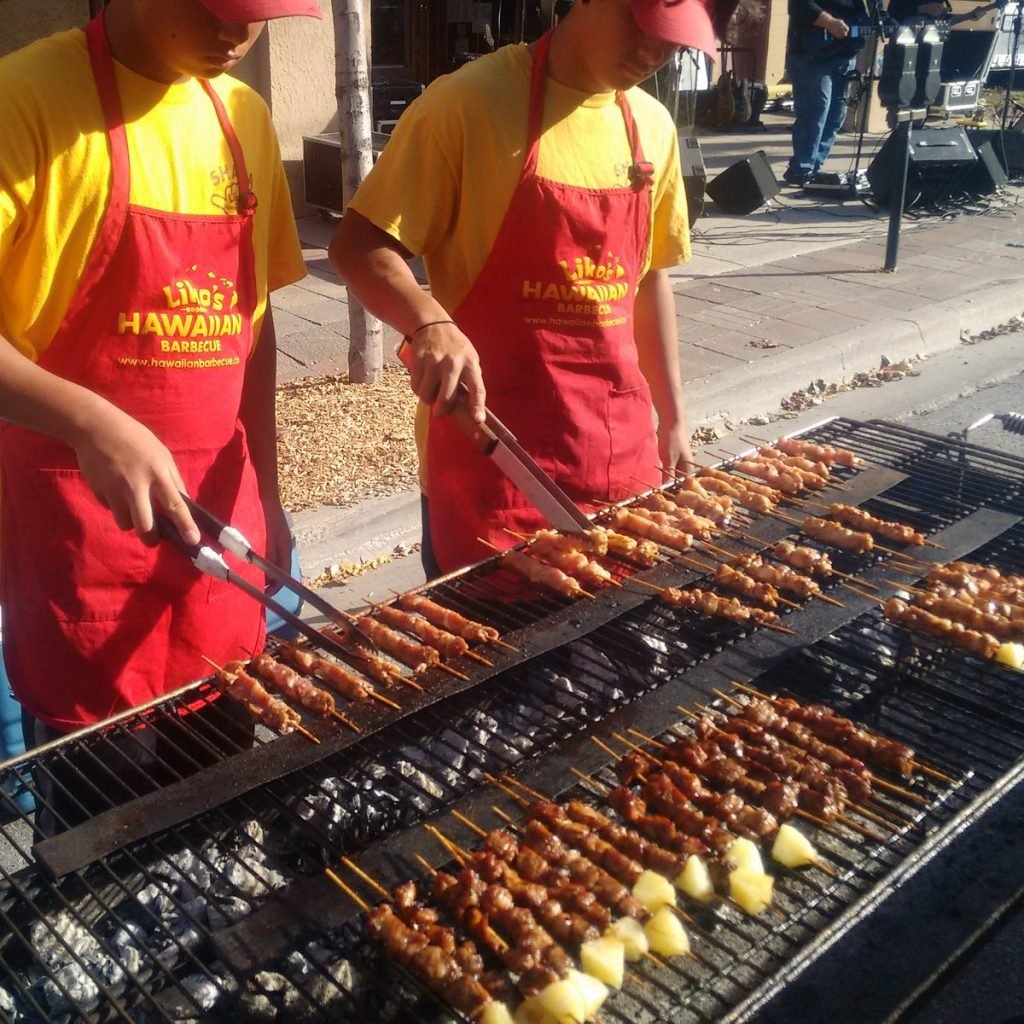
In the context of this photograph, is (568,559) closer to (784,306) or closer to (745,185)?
(784,306)

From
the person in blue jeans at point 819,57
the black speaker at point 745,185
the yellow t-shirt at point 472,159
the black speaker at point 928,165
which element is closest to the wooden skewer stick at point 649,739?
the yellow t-shirt at point 472,159

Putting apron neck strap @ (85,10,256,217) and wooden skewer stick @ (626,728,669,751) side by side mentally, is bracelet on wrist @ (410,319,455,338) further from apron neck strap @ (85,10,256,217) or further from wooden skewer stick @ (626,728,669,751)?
wooden skewer stick @ (626,728,669,751)

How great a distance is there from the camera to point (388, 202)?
2941 mm

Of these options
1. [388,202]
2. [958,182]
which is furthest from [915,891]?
[958,182]

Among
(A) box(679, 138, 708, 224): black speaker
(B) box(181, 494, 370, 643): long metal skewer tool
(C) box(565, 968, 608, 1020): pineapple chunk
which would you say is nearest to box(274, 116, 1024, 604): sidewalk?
(A) box(679, 138, 708, 224): black speaker

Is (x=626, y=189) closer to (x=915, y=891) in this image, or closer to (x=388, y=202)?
(x=388, y=202)

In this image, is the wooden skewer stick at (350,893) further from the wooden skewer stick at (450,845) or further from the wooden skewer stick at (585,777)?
the wooden skewer stick at (585,777)

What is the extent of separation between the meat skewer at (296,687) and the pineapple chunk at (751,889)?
86 centimetres

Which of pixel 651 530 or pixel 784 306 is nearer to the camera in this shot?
pixel 651 530

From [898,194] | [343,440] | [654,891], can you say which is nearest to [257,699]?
[654,891]

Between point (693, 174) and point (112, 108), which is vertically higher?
point (112, 108)

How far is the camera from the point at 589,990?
78.8 inches

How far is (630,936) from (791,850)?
42 centimetres

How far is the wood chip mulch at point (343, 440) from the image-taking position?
18.9 feet
